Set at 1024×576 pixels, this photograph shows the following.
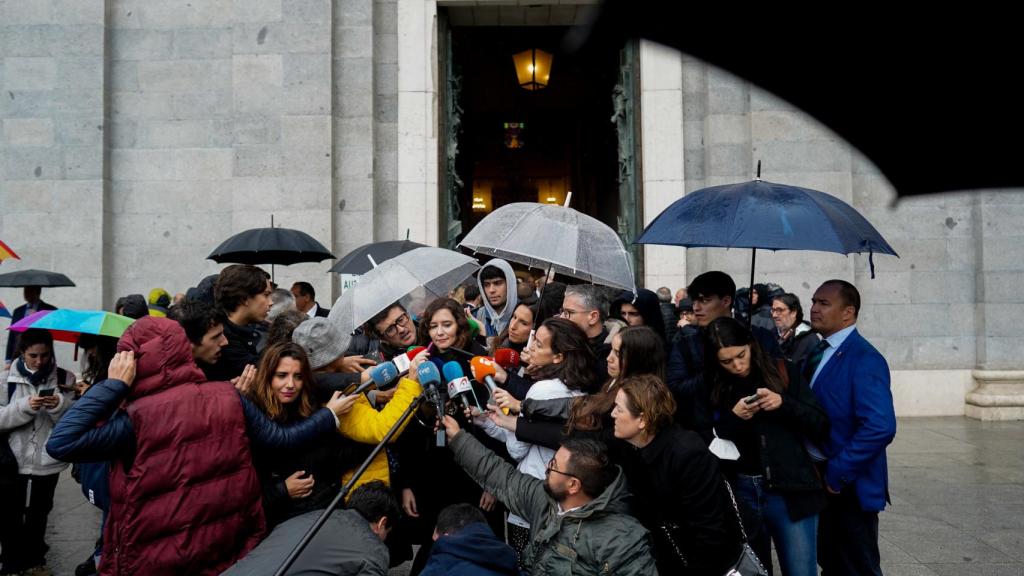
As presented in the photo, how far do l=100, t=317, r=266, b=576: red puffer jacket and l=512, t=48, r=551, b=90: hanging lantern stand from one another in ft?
32.1

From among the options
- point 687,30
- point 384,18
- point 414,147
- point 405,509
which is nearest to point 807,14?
point 687,30

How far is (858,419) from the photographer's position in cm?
413

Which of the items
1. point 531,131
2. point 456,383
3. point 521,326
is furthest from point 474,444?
point 531,131

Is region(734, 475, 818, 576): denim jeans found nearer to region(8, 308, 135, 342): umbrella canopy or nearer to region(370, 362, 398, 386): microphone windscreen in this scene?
region(370, 362, 398, 386): microphone windscreen

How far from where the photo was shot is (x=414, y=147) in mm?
11000

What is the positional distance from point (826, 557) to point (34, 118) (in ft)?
36.9

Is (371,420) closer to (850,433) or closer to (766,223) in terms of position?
(766,223)

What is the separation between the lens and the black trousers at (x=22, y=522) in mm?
5348

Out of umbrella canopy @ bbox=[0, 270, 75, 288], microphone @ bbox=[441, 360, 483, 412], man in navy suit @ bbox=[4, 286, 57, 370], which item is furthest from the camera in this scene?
man in navy suit @ bbox=[4, 286, 57, 370]

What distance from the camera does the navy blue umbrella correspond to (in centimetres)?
394

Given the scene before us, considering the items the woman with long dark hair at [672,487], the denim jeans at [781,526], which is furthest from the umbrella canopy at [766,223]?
the denim jeans at [781,526]

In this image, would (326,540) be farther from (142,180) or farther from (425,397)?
(142,180)

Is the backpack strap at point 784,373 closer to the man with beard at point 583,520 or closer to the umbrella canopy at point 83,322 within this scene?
the man with beard at point 583,520

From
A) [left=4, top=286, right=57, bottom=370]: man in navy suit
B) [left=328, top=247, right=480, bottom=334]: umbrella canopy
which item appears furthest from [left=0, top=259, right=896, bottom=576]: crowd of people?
[left=4, top=286, right=57, bottom=370]: man in navy suit
